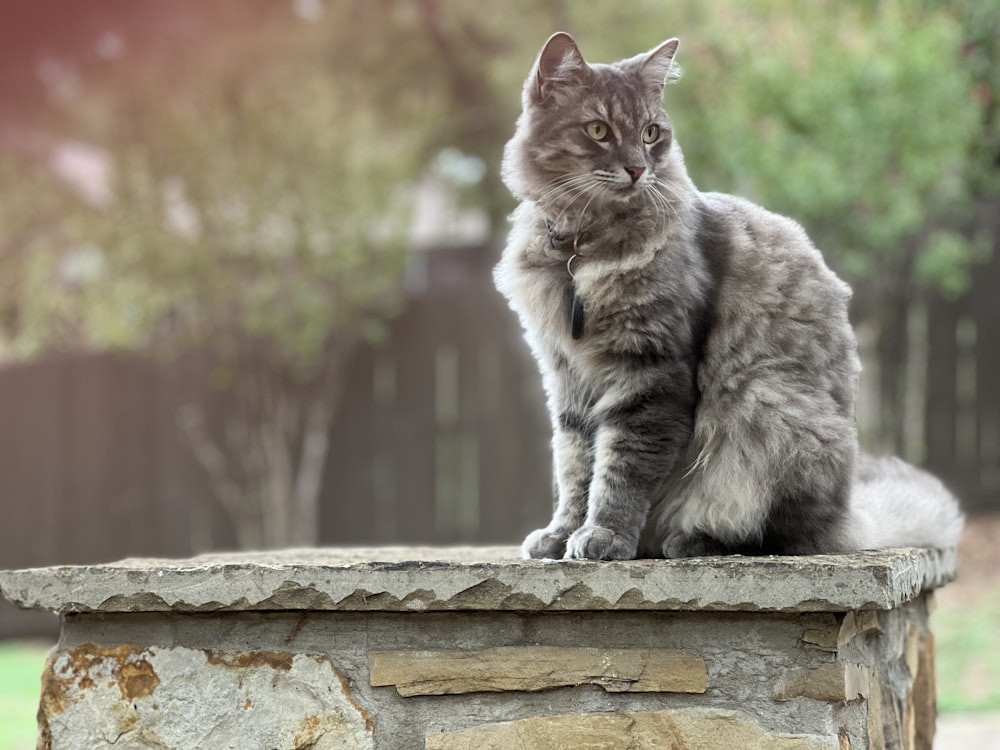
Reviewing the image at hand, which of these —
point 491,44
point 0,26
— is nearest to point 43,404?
point 0,26

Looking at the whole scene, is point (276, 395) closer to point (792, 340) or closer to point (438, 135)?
point (438, 135)

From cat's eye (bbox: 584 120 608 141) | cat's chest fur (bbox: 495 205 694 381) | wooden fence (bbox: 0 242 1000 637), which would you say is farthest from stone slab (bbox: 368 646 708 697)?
wooden fence (bbox: 0 242 1000 637)

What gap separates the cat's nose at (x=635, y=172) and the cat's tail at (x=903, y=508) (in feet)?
2.59

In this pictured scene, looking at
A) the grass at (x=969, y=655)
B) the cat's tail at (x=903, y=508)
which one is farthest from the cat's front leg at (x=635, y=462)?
the grass at (x=969, y=655)

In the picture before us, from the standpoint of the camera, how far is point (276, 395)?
6.58 m

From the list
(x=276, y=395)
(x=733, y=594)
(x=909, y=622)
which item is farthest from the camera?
(x=276, y=395)

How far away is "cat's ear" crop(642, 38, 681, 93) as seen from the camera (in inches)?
88.7

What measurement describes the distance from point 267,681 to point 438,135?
6.80 metres

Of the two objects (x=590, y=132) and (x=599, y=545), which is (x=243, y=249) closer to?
(x=590, y=132)

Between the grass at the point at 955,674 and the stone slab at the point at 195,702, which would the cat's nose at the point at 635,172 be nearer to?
the stone slab at the point at 195,702

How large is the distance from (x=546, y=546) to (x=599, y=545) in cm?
20

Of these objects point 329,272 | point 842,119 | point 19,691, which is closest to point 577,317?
point 842,119

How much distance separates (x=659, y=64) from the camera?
7.46 feet

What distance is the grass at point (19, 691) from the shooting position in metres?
4.82
